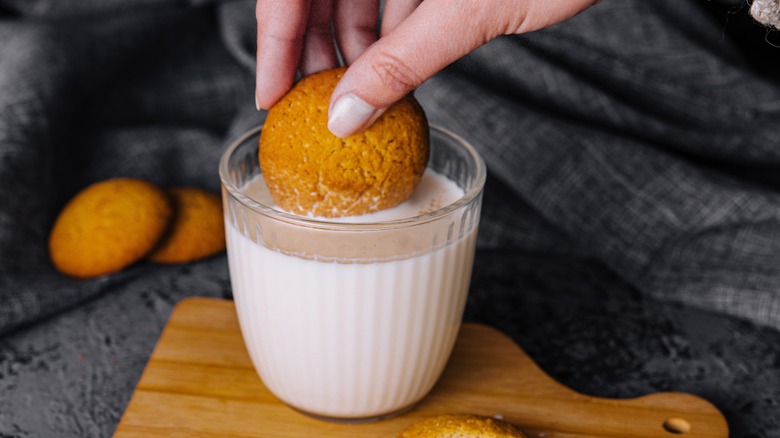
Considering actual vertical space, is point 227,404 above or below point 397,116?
below

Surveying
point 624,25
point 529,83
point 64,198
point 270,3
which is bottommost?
point 64,198

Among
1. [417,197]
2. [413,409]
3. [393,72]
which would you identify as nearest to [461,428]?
[413,409]

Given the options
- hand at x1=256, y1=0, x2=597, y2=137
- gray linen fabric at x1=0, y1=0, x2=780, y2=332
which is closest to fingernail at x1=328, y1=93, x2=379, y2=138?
hand at x1=256, y1=0, x2=597, y2=137

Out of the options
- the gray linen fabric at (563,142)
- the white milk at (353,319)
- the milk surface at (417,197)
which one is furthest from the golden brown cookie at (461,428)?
the gray linen fabric at (563,142)

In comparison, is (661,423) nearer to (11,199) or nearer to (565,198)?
(565,198)

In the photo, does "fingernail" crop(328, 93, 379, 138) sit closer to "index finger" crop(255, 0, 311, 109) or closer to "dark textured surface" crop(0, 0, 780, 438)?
"index finger" crop(255, 0, 311, 109)

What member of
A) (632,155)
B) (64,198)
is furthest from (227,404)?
(632,155)
